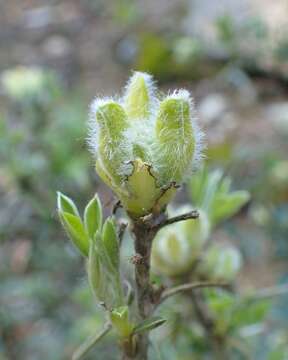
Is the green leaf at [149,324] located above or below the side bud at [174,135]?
below

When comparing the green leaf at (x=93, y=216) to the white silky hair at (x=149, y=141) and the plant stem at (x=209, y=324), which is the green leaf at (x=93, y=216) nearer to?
the white silky hair at (x=149, y=141)

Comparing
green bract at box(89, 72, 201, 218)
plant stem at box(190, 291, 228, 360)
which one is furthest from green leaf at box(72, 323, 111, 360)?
plant stem at box(190, 291, 228, 360)

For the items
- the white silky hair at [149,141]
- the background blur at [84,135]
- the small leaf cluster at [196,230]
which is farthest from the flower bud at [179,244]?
the white silky hair at [149,141]

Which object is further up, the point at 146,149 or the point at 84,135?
the point at 84,135

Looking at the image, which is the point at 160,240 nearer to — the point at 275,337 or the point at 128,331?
the point at 128,331

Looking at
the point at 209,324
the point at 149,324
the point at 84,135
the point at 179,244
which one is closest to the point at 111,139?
the point at 149,324

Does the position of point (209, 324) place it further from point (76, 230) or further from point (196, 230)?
point (76, 230)

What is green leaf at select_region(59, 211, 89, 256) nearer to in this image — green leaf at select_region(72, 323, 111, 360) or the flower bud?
green leaf at select_region(72, 323, 111, 360)
